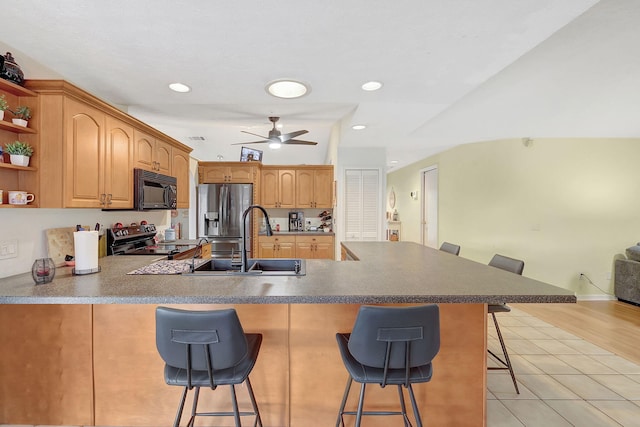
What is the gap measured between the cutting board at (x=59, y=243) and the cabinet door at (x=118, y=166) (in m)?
0.34

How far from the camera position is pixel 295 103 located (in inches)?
108

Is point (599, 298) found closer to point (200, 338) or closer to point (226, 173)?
point (200, 338)

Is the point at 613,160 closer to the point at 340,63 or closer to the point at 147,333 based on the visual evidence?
the point at 340,63

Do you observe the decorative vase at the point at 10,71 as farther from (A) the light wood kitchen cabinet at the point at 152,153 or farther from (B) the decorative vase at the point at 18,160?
(A) the light wood kitchen cabinet at the point at 152,153

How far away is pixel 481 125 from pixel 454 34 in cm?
247

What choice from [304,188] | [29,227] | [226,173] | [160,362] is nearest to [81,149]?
[29,227]

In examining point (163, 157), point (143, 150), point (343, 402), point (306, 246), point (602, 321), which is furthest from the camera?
point (306, 246)

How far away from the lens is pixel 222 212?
4.81 meters

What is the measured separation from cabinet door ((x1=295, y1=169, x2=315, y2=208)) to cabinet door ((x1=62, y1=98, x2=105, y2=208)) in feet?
10.9

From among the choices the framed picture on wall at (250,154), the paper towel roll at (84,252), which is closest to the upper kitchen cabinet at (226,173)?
the framed picture on wall at (250,154)

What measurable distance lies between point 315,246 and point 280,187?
1.30 meters

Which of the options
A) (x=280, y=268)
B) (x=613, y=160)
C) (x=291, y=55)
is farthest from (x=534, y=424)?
(x=613, y=160)

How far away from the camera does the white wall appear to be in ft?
13.3

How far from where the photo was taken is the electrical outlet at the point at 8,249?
5.56 feet
